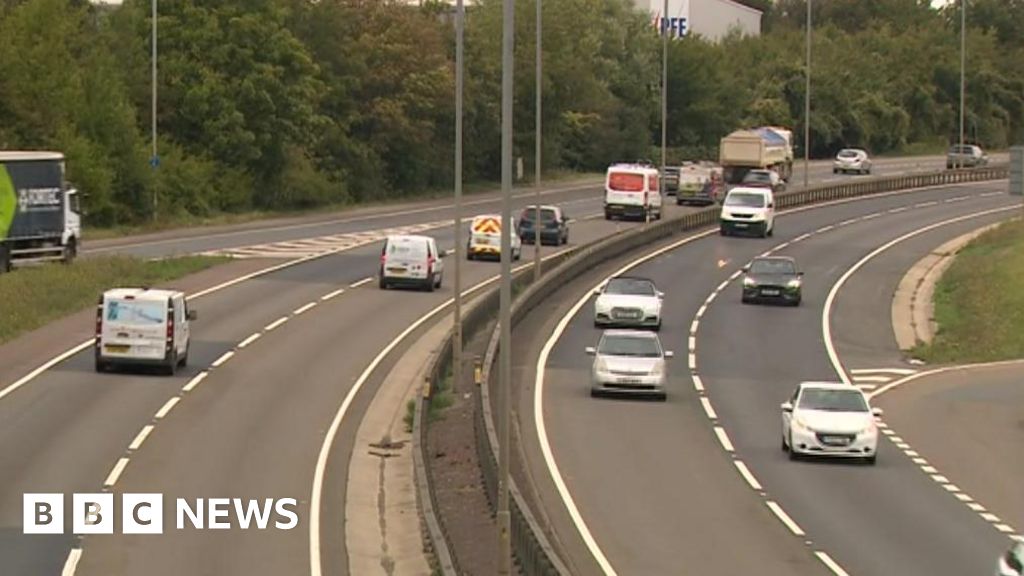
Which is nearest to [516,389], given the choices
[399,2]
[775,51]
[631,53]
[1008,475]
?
[1008,475]

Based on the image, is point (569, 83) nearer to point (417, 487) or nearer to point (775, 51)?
point (775, 51)

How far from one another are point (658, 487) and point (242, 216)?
57937 mm

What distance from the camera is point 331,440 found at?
37.9 meters

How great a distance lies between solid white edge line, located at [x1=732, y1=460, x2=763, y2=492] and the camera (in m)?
34.9

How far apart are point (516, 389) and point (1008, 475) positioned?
12.3 meters

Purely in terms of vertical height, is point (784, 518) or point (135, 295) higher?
point (135, 295)

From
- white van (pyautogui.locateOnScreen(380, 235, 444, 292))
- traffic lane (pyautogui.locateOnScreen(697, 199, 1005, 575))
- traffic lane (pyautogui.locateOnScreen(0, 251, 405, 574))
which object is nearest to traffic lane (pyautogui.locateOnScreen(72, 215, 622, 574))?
traffic lane (pyautogui.locateOnScreen(0, 251, 405, 574))

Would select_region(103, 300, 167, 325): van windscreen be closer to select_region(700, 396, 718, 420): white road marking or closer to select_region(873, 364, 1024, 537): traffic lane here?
select_region(700, 396, 718, 420): white road marking

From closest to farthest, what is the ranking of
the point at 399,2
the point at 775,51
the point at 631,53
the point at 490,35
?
1. the point at 399,2
2. the point at 490,35
3. the point at 631,53
4. the point at 775,51

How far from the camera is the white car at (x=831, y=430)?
37.9 meters

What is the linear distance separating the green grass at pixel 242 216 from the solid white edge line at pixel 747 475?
150 ft

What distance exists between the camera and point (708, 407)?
4438 cm

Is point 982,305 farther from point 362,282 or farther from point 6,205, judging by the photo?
point 6,205

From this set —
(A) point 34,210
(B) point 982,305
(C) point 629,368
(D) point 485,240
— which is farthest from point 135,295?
(B) point 982,305
